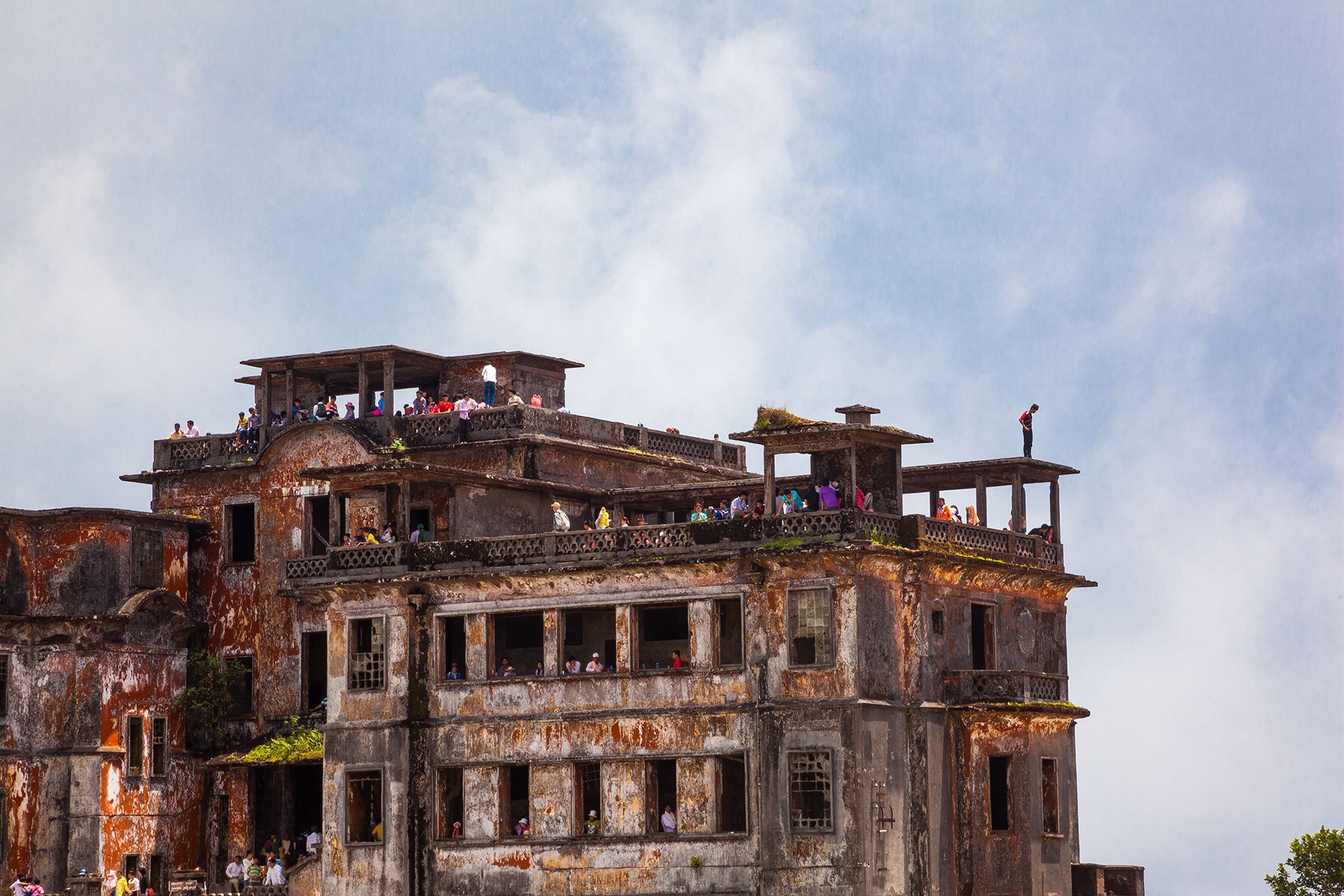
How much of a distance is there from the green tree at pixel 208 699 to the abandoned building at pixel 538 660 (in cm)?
20

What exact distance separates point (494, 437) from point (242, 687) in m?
9.63

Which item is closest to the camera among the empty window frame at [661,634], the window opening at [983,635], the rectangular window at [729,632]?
the rectangular window at [729,632]

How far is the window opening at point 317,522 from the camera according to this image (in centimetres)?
6750

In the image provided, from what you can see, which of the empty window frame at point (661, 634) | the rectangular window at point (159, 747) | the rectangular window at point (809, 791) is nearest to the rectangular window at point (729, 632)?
the empty window frame at point (661, 634)

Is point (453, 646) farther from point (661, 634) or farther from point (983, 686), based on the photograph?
point (983, 686)

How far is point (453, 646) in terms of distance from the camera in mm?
61000

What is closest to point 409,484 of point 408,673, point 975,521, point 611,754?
point 408,673

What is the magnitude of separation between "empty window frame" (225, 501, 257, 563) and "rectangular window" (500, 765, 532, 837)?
38.2 feet

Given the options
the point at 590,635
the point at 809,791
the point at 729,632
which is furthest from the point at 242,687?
the point at 809,791

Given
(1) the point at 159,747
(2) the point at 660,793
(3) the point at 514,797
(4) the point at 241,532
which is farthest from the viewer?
(4) the point at 241,532

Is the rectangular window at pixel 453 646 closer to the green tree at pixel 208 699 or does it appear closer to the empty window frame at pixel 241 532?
the green tree at pixel 208 699

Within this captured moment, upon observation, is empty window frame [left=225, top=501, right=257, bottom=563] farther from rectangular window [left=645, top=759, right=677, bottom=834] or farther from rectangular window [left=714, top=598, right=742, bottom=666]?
rectangular window [left=714, top=598, right=742, bottom=666]

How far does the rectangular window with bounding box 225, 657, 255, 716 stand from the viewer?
224ft

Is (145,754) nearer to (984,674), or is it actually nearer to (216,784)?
(216,784)
